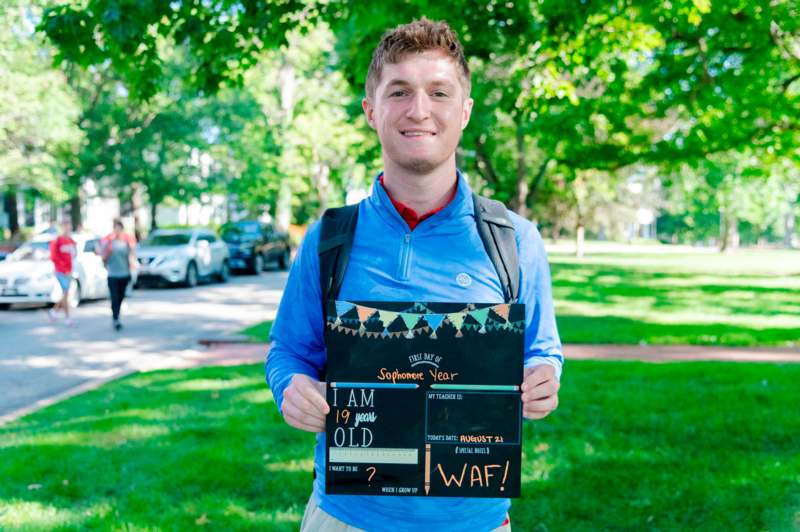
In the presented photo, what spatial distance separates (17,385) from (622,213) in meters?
77.5

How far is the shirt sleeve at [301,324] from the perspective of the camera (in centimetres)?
226

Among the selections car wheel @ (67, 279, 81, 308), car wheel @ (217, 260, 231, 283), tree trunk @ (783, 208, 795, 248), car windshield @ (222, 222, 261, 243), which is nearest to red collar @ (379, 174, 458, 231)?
car wheel @ (67, 279, 81, 308)

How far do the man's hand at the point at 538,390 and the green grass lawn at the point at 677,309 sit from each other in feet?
35.0

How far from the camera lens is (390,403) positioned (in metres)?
2.05

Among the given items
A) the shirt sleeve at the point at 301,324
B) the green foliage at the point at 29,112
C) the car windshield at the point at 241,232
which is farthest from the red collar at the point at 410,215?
the car windshield at the point at 241,232

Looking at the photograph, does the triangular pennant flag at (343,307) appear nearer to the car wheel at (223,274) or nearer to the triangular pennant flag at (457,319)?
the triangular pennant flag at (457,319)

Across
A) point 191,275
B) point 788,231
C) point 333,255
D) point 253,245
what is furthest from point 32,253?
point 788,231

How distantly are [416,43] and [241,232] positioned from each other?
29051mm

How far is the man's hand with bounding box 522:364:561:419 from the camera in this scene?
2.07m

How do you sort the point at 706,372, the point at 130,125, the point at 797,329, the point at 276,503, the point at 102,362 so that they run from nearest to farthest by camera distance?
the point at 276,503 < the point at 706,372 < the point at 102,362 < the point at 797,329 < the point at 130,125

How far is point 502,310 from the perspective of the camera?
2.02 m

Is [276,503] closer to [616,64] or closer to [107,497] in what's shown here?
[107,497]

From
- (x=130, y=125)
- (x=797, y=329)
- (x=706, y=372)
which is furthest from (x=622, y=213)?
(x=706, y=372)

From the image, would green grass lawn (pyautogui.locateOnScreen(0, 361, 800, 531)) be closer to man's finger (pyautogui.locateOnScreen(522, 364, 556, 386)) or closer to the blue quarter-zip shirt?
the blue quarter-zip shirt
